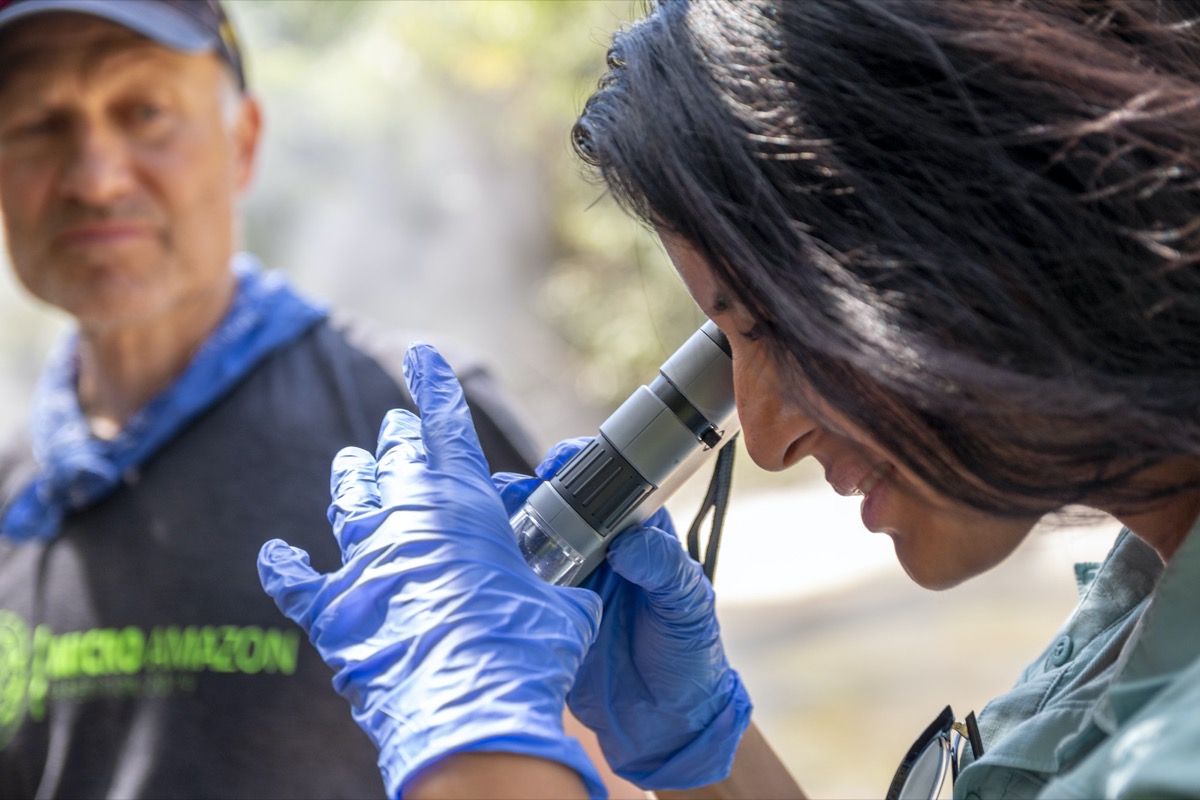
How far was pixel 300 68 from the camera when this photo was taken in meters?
9.38

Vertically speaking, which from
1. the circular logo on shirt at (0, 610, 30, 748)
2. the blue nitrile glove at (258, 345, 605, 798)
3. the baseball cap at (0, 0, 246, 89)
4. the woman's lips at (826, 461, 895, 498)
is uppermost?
the baseball cap at (0, 0, 246, 89)

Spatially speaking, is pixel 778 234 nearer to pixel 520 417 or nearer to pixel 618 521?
pixel 618 521

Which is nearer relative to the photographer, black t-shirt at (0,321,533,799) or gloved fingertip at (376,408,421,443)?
gloved fingertip at (376,408,421,443)

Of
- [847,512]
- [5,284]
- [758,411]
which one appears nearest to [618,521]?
[758,411]

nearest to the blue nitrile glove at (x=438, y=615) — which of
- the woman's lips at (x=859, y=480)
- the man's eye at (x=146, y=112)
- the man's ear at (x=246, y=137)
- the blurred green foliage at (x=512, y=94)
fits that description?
the woman's lips at (x=859, y=480)

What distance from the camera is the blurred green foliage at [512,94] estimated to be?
27.8ft

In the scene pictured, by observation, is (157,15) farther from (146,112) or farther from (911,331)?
(911,331)

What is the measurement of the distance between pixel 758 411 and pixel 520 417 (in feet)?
2.95

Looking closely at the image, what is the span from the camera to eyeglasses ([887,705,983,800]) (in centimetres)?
109

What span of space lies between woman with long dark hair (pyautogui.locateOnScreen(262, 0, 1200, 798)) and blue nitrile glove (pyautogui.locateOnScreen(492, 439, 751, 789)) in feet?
0.61

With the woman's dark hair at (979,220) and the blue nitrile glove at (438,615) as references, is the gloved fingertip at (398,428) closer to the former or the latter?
the blue nitrile glove at (438,615)

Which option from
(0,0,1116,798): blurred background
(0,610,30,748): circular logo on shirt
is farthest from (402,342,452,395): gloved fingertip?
(0,0,1116,798): blurred background

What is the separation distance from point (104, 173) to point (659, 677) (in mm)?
1297

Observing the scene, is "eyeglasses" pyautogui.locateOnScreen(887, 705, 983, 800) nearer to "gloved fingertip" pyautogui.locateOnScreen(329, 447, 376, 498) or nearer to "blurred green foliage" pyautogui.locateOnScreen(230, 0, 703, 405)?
"gloved fingertip" pyautogui.locateOnScreen(329, 447, 376, 498)
